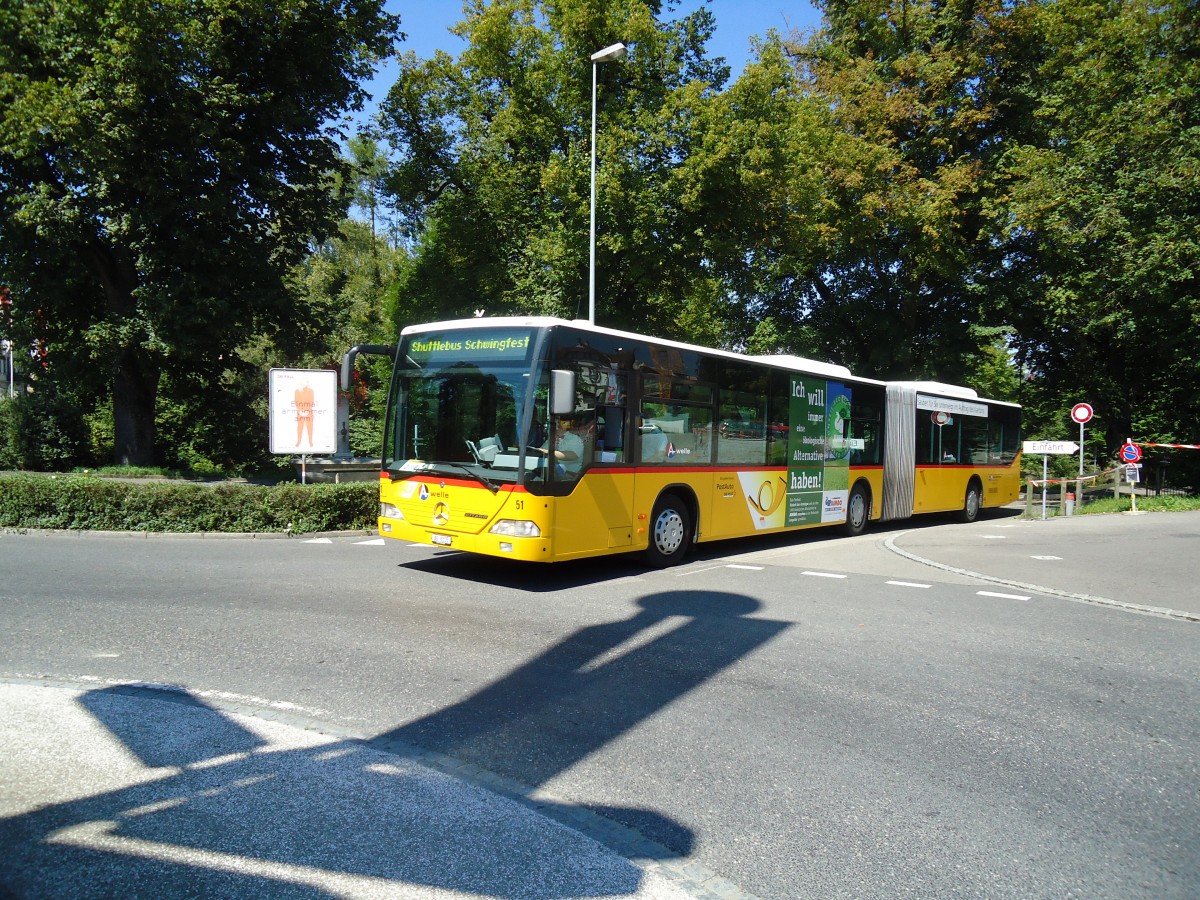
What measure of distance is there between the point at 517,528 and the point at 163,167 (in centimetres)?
1540

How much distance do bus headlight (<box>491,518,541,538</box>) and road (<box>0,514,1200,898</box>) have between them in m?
0.66

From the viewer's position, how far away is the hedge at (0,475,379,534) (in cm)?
1387

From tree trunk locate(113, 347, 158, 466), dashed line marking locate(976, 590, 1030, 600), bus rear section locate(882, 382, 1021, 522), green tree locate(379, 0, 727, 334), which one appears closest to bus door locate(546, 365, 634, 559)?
dashed line marking locate(976, 590, 1030, 600)

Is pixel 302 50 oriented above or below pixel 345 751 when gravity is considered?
above

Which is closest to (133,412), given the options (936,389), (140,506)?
(140,506)

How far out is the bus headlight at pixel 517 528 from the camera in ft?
29.2

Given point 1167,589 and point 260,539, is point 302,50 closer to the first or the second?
point 260,539

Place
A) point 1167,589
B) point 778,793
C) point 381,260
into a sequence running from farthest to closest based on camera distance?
point 381,260 < point 1167,589 < point 778,793

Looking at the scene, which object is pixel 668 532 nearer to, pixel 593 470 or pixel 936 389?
pixel 593 470

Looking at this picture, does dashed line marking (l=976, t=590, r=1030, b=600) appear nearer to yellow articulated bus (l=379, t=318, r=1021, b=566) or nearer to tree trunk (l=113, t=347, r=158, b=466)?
yellow articulated bus (l=379, t=318, r=1021, b=566)

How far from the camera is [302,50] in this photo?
20.9 metres

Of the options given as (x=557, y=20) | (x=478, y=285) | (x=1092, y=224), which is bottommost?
(x=478, y=285)

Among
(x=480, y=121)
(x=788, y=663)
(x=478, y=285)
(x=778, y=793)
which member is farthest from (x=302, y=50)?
(x=778, y=793)

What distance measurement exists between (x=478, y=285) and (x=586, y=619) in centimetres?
1922
